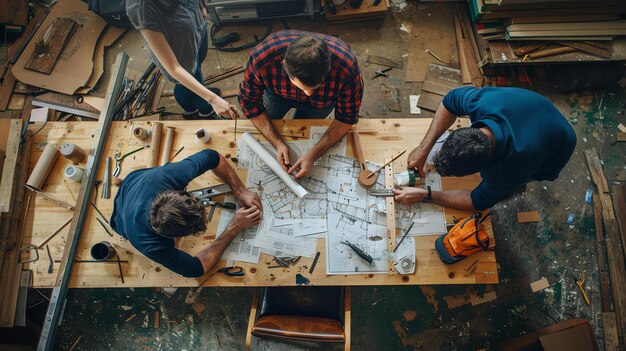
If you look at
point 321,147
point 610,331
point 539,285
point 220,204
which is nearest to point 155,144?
point 220,204

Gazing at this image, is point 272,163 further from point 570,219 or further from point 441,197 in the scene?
point 570,219

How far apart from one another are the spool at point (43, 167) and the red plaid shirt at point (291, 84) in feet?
4.67

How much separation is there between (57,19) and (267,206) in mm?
3271

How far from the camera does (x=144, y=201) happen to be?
2092 millimetres

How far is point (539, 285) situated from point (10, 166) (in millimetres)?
4354

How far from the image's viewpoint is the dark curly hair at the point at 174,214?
1.94 m

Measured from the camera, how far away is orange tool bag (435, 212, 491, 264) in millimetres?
2188

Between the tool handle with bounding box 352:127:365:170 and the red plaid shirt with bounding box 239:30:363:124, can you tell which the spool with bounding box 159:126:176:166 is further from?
the tool handle with bounding box 352:127:365:170

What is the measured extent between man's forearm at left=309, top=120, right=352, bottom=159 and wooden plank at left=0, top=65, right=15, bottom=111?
3323 mm

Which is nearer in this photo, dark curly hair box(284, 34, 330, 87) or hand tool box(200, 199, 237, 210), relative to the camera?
dark curly hair box(284, 34, 330, 87)

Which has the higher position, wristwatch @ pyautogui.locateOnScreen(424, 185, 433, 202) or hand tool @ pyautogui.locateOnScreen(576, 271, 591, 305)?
wristwatch @ pyautogui.locateOnScreen(424, 185, 433, 202)

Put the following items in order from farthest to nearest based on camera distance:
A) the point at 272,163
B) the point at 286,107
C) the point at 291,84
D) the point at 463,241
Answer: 1. the point at 286,107
2. the point at 272,163
3. the point at 291,84
4. the point at 463,241

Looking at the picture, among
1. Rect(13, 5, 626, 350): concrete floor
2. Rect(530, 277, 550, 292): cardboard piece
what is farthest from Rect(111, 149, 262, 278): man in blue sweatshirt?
Rect(530, 277, 550, 292): cardboard piece

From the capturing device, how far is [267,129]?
8.64ft
